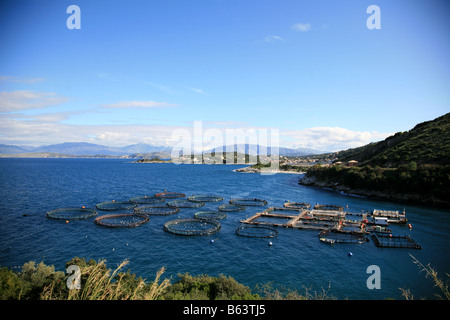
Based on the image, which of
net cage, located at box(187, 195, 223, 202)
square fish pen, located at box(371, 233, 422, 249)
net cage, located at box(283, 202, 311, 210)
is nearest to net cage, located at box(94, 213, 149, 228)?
net cage, located at box(187, 195, 223, 202)

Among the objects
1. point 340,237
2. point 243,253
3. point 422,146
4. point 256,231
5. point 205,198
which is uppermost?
point 422,146

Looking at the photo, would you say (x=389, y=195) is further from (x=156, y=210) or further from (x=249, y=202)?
(x=156, y=210)

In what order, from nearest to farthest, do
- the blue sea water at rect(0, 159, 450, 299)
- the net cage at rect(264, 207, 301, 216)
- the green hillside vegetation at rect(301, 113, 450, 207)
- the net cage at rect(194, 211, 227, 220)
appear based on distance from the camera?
the blue sea water at rect(0, 159, 450, 299) → the net cage at rect(194, 211, 227, 220) → the net cage at rect(264, 207, 301, 216) → the green hillside vegetation at rect(301, 113, 450, 207)

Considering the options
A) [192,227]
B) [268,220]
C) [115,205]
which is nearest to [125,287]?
[192,227]

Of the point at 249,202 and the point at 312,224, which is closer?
the point at 312,224

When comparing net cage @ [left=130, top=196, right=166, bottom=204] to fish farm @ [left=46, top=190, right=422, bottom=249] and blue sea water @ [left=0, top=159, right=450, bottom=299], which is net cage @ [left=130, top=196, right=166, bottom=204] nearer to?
fish farm @ [left=46, top=190, right=422, bottom=249]
